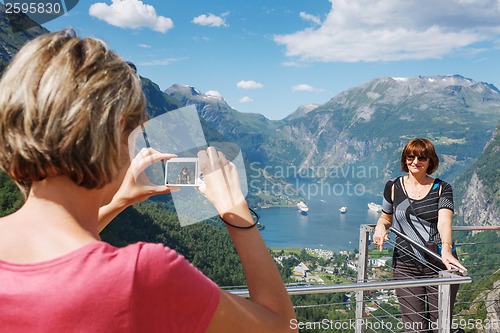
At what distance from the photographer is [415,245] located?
2650 mm

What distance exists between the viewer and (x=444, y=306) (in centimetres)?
234

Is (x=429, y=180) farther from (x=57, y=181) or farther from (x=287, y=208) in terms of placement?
(x=287, y=208)

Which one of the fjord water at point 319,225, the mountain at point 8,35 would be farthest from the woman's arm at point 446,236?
the mountain at point 8,35

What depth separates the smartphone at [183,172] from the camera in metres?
0.73

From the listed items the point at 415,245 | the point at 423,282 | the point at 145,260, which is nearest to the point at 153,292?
the point at 145,260

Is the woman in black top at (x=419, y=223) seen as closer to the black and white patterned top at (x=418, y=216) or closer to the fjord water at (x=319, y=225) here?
the black and white patterned top at (x=418, y=216)

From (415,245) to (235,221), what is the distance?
2.24 metres

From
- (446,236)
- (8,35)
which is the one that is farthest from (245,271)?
(8,35)

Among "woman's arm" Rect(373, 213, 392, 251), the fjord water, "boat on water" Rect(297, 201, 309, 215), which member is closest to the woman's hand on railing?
"woman's arm" Rect(373, 213, 392, 251)

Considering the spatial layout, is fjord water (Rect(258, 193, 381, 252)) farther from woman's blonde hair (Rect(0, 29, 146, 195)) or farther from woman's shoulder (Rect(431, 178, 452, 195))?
woman's blonde hair (Rect(0, 29, 146, 195))

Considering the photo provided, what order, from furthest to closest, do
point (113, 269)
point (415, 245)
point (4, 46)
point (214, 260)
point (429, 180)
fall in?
point (4, 46), point (214, 260), point (429, 180), point (415, 245), point (113, 269)

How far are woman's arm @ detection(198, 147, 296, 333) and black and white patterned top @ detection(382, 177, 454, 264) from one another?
7.41 ft

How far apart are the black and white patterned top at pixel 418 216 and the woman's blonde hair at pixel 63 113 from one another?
243cm

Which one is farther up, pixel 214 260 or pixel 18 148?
pixel 18 148
